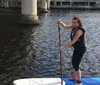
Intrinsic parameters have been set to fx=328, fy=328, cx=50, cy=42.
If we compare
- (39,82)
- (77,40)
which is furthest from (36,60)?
(77,40)

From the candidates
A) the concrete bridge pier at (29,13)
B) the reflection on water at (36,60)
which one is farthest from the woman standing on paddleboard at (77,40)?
the concrete bridge pier at (29,13)

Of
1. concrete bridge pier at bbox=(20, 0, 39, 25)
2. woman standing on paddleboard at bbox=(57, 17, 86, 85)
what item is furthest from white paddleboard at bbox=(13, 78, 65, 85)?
concrete bridge pier at bbox=(20, 0, 39, 25)

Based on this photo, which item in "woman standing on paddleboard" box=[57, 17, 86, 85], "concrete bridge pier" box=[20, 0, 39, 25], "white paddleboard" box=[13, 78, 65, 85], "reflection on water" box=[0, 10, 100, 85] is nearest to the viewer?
"woman standing on paddleboard" box=[57, 17, 86, 85]

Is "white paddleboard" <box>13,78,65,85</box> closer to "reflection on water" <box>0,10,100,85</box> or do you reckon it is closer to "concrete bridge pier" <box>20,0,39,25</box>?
"reflection on water" <box>0,10,100,85</box>

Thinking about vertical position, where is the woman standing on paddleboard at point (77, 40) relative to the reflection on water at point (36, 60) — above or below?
above

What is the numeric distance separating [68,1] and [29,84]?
126 meters

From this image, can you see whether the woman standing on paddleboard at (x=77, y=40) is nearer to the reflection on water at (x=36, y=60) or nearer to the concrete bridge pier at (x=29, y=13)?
the reflection on water at (x=36, y=60)

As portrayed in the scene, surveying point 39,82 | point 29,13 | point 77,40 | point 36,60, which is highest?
point 77,40

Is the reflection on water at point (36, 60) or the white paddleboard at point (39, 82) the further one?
the reflection on water at point (36, 60)

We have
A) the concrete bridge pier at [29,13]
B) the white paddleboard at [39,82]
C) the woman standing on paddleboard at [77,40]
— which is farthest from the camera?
the concrete bridge pier at [29,13]

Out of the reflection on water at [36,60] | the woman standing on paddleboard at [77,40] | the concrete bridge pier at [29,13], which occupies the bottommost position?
the reflection on water at [36,60]

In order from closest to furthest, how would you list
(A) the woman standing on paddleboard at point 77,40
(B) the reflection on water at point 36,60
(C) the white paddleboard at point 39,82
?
1. (A) the woman standing on paddleboard at point 77,40
2. (C) the white paddleboard at point 39,82
3. (B) the reflection on water at point 36,60

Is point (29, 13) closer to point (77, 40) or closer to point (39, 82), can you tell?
point (39, 82)

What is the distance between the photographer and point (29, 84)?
574 inches
